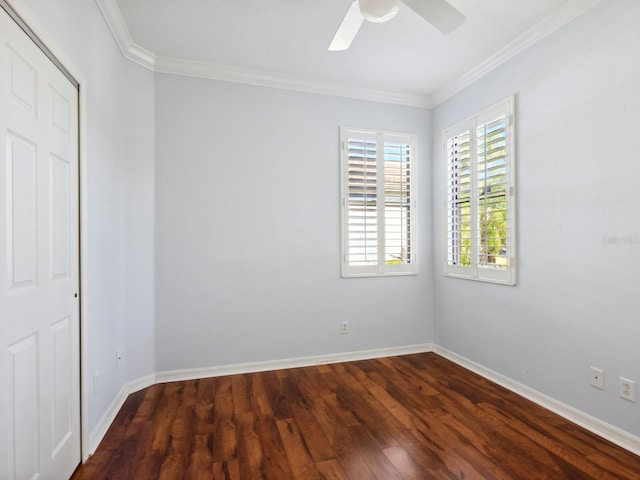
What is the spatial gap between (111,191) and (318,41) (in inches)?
75.2

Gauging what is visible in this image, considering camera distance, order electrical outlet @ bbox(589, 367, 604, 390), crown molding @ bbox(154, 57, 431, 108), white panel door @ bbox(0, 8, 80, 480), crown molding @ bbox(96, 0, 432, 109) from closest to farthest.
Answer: white panel door @ bbox(0, 8, 80, 480) < electrical outlet @ bbox(589, 367, 604, 390) < crown molding @ bbox(96, 0, 432, 109) < crown molding @ bbox(154, 57, 431, 108)

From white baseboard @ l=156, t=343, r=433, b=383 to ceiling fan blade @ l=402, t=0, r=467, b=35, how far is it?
2878mm

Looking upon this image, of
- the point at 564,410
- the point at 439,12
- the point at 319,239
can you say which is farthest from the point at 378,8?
the point at 564,410

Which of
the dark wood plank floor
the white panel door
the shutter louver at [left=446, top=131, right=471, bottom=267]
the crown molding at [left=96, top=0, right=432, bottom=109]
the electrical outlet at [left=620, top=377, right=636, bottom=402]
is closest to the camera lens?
the white panel door

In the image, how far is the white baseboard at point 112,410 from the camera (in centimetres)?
201

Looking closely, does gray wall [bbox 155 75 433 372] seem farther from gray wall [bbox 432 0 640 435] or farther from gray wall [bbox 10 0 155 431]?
gray wall [bbox 432 0 640 435]

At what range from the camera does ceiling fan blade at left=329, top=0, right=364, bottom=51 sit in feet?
5.98

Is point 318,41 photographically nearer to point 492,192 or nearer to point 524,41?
point 524,41

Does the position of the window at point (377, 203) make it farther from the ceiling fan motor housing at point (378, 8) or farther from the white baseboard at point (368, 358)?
the ceiling fan motor housing at point (378, 8)

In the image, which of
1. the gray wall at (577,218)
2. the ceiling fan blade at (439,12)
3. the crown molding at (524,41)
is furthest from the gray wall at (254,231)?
the ceiling fan blade at (439,12)

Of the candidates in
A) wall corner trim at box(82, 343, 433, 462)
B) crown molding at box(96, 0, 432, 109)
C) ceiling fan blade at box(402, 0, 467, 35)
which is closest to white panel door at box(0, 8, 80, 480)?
wall corner trim at box(82, 343, 433, 462)

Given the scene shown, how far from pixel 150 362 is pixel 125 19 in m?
2.65

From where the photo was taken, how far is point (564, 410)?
2371 millimetres

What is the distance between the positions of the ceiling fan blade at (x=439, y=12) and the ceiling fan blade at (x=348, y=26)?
0.85ft
